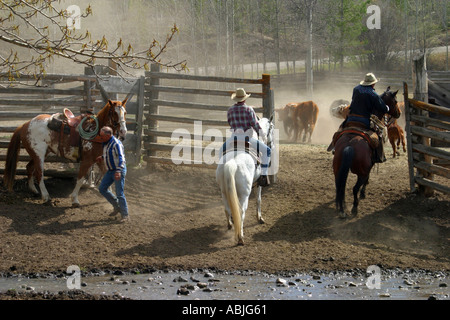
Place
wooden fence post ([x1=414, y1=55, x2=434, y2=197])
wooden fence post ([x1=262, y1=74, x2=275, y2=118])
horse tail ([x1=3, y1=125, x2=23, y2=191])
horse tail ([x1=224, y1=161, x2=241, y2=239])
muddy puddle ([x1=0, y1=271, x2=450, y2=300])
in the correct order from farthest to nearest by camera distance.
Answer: wooden fence post ([x1=262, y1=74, x2=275, y2=118]), wooden fence post ([x1=414, y1=55, x2=434, y2=197]), horse tail ([x1=3, y1=125, x2=23, y2=191]), horse tail ([x1=224, y1=161, x2=241, y2=239]), muddy puddle ([x1=0, y1=271, x2=450, y2=300])

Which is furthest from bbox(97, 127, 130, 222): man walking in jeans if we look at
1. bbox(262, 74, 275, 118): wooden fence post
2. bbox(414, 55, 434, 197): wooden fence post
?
bbox(414, 55, 434, 197): wooden fence post

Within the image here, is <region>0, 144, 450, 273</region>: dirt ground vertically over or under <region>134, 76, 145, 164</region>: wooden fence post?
under

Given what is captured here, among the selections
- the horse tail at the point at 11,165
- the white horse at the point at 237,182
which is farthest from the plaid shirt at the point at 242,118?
the horse tail at the point at 11,165

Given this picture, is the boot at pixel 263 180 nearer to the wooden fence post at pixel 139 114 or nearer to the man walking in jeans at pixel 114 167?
the man walking in jeans at pixel 114 167

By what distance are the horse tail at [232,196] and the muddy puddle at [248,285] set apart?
1.21 m

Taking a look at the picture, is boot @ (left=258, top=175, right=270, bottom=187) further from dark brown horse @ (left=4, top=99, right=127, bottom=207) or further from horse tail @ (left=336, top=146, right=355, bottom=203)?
dark brown horse @ (left=4, top=99, right=127, bottom=207)

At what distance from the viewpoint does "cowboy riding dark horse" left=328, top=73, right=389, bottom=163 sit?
34.3 feet

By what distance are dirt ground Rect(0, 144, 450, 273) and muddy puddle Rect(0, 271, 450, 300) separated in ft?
0.99

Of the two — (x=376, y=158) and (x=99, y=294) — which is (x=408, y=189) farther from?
(x=99, y=294)

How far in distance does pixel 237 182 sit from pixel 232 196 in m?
0.40
